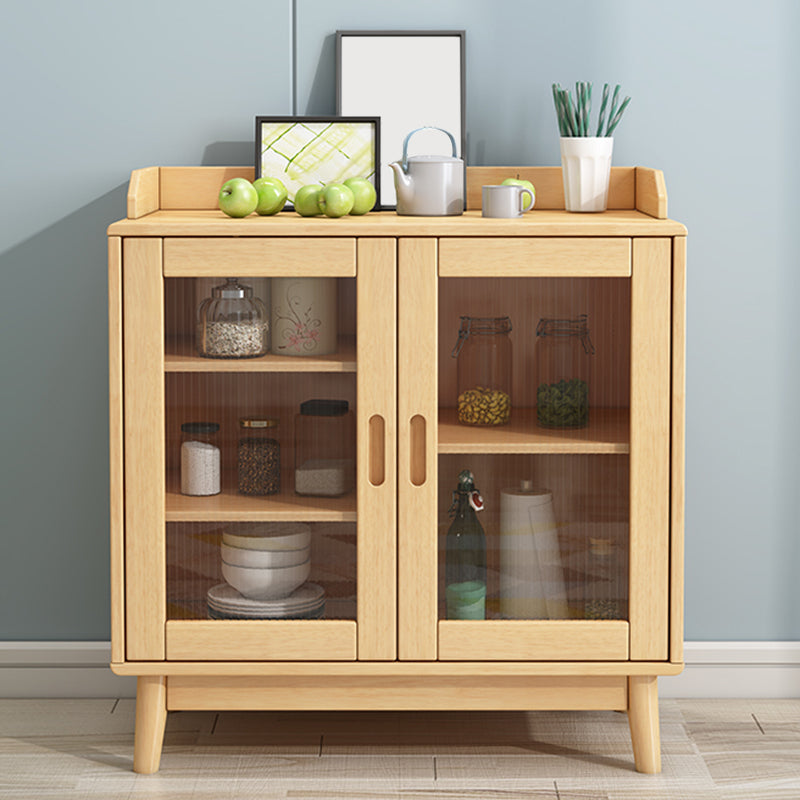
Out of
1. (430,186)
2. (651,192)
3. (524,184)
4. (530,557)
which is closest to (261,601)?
(530,557)

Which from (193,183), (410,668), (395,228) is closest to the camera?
(395,228)

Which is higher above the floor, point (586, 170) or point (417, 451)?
point (586, 170)

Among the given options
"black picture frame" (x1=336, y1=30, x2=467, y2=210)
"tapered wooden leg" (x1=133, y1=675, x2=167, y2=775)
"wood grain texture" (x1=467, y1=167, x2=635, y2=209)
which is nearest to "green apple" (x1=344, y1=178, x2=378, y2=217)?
"black picture frame" (x1=336, y1=30, x2=467, y2=210)

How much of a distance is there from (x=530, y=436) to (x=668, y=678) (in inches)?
31.6

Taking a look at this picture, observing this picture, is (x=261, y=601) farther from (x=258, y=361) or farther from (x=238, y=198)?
(x=238, y=198)

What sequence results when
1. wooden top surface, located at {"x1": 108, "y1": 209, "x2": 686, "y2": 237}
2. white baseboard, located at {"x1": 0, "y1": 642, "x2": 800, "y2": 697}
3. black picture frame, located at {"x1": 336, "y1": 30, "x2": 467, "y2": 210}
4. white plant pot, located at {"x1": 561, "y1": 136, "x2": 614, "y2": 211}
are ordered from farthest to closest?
white baseboard, located at {"x1": 0, "y1": 642, "x2": 800, "y2": 697}, black picture frame, located at {"x1": 336, "y1": 30, "x2": 467, "y2": 210}, white plant pot, located at {"x1": 561, "y1": 136, "x2": 614, "y2": 211}, wooden top surface, located at {"x1": 108, "y1": 209, "x2": 686, "y2": 237}

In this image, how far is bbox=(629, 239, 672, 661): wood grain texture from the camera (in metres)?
2.00

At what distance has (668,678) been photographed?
2516 millimetres

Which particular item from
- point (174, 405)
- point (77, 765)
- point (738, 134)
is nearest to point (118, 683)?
point (77, 765)

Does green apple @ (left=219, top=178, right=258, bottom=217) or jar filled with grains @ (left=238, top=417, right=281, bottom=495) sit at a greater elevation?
green apple @ (left=219, top=178, right=258, bottom=217)

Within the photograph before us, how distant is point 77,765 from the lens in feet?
7.21

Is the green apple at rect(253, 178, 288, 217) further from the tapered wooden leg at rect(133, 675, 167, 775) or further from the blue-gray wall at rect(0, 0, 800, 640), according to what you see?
the tapered wooden leg at rect(133, 675, 167, 775)

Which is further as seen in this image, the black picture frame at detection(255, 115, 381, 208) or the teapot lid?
the black picture frame at detection(255, 115, 381, 208)

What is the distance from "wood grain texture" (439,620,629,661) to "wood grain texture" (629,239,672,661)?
5 centimetres
